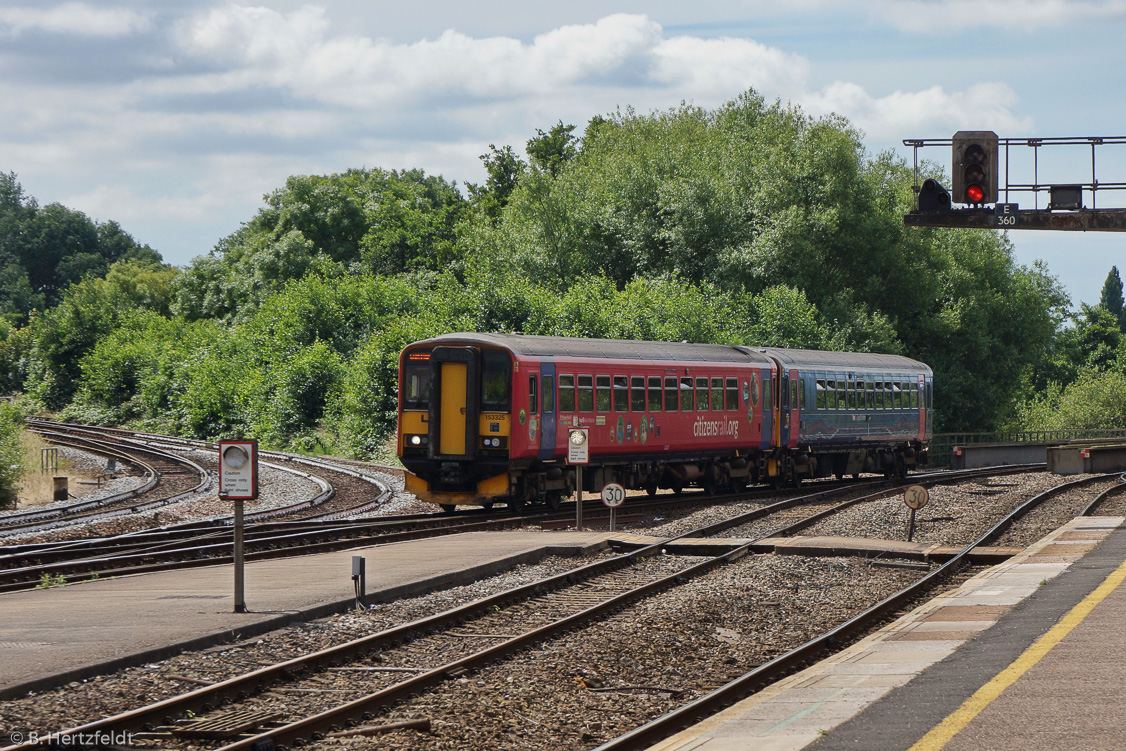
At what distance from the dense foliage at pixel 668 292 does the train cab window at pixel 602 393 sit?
1662 cm

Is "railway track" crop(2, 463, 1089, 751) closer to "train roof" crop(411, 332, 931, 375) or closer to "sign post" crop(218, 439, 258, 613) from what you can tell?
"sign post" crop(218, 439, 258, 613)

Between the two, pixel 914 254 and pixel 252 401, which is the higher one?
pixel 914 254

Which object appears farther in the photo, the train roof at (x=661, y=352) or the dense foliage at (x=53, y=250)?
the dense foliage at (x=53, y=250)

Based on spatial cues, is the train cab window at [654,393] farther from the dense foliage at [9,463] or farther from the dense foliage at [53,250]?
the dense foliage at [53,250]

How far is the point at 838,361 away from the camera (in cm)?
3481

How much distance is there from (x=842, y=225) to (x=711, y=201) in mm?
5299

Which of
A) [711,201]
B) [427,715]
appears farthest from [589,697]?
[711,201]

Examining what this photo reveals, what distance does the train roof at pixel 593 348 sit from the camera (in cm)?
2442

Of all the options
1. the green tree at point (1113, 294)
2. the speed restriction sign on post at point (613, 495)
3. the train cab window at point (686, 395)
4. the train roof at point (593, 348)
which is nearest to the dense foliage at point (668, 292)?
the train roof at point (593, 348)

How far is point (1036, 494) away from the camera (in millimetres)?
29203

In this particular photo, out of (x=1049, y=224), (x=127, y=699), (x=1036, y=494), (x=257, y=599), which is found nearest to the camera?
(x=127, y=699)

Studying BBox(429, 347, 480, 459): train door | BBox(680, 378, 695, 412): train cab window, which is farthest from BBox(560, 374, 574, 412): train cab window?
BBox(680, 378, 695, 412): train cab window

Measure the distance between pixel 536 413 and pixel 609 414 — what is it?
2.20 meters

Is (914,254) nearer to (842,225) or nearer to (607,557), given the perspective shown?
(842,225)
